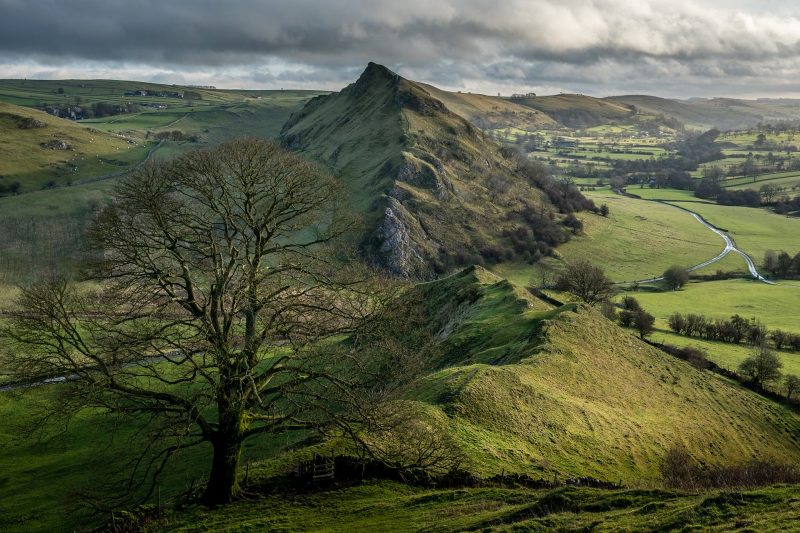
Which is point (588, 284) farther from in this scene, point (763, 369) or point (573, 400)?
point (573, 400)

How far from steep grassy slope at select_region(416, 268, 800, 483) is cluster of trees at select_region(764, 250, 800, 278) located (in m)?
106

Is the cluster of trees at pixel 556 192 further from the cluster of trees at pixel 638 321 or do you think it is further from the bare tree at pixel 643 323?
the bare tree at pixel 643 323

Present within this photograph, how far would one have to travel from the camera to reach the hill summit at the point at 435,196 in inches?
5551

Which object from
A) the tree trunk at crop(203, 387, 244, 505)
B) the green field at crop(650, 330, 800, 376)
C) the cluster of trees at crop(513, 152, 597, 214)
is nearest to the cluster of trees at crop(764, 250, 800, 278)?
the cluster of trees at crop(513, 152, 597, 214)

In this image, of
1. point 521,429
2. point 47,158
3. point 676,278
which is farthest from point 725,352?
point 47,158

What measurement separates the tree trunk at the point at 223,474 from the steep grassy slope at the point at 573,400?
504 inches

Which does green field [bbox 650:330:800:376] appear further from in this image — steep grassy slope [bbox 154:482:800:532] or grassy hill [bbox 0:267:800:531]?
steep grassy slope [bbox 154:482:800:532]

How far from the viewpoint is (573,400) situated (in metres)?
43.3

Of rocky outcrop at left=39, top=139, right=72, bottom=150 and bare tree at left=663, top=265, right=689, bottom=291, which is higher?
rocky outcrop at left=39, top=139, right=72, bottom=150

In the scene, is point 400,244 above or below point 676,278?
above

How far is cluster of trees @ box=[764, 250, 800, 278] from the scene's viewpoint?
153 meters

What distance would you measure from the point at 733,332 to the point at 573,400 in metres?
72.8

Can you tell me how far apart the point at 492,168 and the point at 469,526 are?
172 metres

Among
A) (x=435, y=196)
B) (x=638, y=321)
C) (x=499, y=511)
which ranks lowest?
(x=638, y=321)
